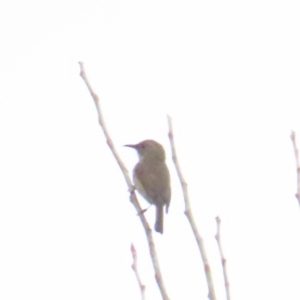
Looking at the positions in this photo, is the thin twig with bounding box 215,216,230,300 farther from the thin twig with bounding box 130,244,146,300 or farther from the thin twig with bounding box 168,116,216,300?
the thin twig with bounding box 130,244,146,300

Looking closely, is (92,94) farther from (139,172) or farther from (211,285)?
(139,172)

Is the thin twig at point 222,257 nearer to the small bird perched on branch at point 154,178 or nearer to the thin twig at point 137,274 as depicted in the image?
the thin twig at point 137,274

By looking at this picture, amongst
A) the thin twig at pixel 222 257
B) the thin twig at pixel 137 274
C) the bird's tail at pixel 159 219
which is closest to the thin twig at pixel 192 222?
the thin twig at pixel 222 257

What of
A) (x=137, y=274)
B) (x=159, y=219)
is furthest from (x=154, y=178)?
(x=137, y=274)

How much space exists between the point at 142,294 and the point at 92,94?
1.16 metres

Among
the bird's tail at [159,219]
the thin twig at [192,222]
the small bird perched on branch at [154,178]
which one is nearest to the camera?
the thin twig at [192,222]

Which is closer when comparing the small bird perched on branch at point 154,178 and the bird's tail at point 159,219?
the bird's tail at point 159,219

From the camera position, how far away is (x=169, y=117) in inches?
161

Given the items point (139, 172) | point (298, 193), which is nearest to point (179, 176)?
point (298, 193)

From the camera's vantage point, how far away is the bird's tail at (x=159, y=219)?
7.28 m

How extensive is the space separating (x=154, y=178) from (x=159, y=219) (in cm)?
48

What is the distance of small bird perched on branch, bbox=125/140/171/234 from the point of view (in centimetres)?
773

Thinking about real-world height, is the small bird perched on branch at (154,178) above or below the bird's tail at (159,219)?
above

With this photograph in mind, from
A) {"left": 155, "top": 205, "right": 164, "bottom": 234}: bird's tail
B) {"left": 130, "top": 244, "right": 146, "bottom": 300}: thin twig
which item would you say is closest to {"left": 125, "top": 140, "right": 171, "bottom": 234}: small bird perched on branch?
{"left": 155, "top": 205, "right": 164, "bottom": 234}: bird's tail
